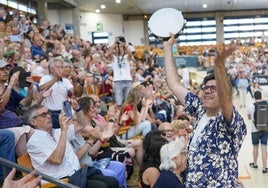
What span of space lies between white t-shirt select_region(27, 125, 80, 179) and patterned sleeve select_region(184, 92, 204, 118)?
1.36m

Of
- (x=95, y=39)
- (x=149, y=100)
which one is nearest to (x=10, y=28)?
(x=149, y=100)

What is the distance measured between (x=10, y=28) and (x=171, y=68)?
803 centimetres

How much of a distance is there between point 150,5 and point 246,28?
9.75 meters

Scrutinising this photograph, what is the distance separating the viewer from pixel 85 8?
22.2 metres

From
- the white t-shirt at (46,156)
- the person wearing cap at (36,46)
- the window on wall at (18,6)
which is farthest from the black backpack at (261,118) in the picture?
the window on wall at (18,6)

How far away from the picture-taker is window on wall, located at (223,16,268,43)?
2870 centimetres

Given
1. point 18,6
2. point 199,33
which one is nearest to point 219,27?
point 199,33

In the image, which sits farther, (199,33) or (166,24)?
(199,33)

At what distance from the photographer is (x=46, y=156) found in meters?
3.29

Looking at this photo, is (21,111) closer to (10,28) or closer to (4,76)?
(4,76)

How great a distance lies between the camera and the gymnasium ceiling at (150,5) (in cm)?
2016

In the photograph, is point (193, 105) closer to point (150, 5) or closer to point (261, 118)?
point (261, 118)

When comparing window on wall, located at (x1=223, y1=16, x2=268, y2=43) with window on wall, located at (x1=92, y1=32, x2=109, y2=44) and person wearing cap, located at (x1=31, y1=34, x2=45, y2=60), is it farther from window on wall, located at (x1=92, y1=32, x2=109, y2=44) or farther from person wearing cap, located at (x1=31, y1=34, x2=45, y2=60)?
person wearing cap, located at (x1=31, y1=34, x2=45, y2=60)

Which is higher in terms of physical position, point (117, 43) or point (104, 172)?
point (117, 43)
